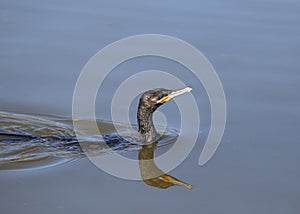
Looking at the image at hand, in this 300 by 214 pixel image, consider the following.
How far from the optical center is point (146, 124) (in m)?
7.57

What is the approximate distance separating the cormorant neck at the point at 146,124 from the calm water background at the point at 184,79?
33 centimetres

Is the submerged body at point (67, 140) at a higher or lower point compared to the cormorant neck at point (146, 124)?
lower

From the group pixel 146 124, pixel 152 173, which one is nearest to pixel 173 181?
pixel 152 173

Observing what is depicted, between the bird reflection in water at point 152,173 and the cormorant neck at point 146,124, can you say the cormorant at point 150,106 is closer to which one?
the cormorant neck at point 146,124

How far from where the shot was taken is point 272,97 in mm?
8453

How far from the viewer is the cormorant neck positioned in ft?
24.6

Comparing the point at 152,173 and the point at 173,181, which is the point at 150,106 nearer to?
the point at 152,173

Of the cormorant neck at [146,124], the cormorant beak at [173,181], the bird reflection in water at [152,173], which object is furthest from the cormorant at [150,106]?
the cormorant beak at [173,181]

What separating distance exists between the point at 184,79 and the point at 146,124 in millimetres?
1355

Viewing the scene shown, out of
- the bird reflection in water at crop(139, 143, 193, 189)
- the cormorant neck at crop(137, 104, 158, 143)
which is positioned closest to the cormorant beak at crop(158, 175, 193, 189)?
the bird reflection in water at crop(139, 143, 193, 189)

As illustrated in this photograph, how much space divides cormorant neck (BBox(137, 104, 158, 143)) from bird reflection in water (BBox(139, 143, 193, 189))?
0.08m

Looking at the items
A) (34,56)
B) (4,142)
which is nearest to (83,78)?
(34,56)

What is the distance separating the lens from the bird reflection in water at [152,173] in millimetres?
6719

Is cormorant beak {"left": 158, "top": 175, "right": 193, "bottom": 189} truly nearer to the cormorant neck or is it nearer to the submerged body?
the submerged body
